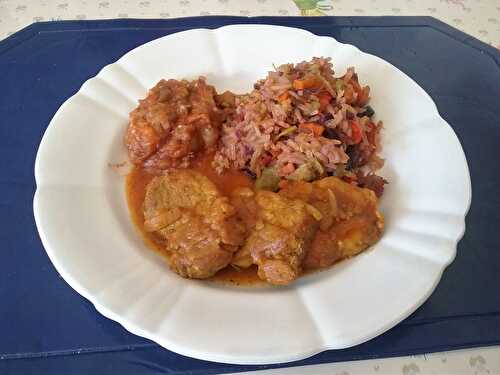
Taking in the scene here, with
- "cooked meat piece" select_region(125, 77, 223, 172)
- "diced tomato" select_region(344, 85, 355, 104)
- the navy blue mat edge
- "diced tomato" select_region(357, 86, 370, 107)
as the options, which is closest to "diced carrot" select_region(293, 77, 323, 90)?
"diced tomato" select_region(344, 85, 355, 104)

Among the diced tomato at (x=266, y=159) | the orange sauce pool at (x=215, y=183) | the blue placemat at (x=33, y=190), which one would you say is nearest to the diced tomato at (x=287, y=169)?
the diced tomato at (x=266, y=159)

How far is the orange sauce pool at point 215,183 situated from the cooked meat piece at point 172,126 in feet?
0.32

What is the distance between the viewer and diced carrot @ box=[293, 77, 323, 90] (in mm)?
3480

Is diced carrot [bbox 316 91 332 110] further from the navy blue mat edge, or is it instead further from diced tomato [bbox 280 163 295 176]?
the navy blue mat edge

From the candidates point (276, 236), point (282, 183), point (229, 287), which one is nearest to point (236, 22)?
point (282, 183)

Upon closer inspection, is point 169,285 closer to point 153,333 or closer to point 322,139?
point 153,333

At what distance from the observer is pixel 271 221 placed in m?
2.90

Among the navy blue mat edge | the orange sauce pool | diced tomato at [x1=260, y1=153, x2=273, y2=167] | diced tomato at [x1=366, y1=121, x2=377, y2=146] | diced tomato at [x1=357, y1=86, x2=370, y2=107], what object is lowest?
the orange sauce pool

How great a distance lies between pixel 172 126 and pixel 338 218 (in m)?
1.43

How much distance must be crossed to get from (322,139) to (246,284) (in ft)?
4.05

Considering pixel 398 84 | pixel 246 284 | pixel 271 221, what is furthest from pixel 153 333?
pixel 398 84

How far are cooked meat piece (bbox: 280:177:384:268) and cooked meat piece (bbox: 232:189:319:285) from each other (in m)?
0.10

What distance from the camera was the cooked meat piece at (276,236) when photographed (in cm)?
274

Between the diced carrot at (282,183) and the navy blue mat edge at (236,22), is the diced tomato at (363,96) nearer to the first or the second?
the diced carrot at (282,183)
